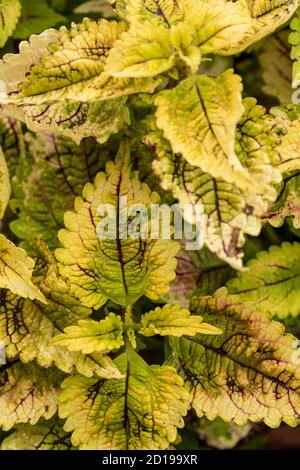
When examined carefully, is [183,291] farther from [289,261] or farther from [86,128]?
[86,128]

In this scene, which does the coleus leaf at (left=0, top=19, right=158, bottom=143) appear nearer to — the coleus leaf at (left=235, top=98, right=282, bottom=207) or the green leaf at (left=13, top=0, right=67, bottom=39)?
the coleus leaf at (left=235, top=98, right=282, bottom=207)

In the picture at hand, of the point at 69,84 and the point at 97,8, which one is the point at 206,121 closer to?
the point at 69,84

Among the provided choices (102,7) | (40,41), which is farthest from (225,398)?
(102,7)

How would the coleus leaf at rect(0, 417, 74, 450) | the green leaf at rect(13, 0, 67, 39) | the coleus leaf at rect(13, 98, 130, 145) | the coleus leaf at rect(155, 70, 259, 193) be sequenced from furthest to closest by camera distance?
1. the green leaf at rect(13, 0, 67, 39)
2. the coleus leaf at rect(0, 417, 74, 450)
3. the coleus leaf at rect(13, 98, 130, 145)
4. the coleus leaf at rect(155, 70, 259, 193)

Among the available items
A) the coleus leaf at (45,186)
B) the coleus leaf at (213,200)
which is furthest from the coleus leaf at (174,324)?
the coleus leaf at (45,186)

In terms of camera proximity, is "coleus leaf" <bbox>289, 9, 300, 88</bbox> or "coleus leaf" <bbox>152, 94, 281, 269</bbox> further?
"coleus leaf" <bbox>289, 9, 300, 88</bbox>

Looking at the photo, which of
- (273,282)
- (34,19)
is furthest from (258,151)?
(34,19)

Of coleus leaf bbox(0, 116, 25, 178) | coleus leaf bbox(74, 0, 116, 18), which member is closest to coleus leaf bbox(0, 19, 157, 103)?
coleus leaf bbox(0, 116, 25, 178)

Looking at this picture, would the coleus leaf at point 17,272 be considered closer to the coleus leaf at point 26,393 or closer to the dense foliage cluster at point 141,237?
the dense foliage cluster at point 141,237
